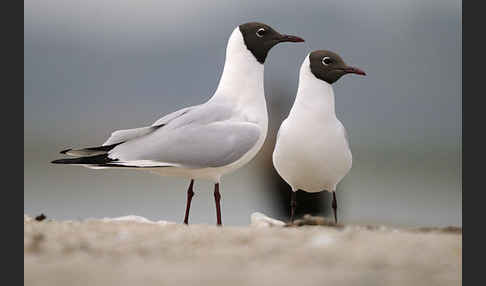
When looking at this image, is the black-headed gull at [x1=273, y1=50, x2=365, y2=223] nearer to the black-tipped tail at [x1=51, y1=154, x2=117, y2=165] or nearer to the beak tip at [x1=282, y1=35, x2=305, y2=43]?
the beak tip at [x1=282, y1=35, x2=305, y2=43]

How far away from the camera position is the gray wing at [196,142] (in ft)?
15.2

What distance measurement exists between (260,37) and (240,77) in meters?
0.28

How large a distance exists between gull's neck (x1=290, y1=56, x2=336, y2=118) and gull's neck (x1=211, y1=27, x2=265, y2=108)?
47 centimetres

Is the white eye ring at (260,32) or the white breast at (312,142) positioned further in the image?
the white breast at (312,142)

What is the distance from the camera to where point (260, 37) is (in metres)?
5.11

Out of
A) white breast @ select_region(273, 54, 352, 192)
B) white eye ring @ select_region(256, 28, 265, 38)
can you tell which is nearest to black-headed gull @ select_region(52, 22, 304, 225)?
white eye ring @ select_region(256, 28, 265, 38)

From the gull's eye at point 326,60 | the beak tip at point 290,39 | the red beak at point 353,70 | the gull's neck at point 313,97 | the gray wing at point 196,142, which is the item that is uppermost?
the beak tip at point 290,39

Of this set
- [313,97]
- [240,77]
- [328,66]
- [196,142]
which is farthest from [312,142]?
[196,142]

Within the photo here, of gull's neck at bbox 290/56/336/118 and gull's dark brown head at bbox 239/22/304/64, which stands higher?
gull's dark brown head at bbox 239/22/304/64

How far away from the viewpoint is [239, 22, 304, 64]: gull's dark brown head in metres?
5.11

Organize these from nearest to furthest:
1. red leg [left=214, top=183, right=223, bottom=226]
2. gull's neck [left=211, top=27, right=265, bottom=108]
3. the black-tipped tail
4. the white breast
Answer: the black-tipped tail, red leg [left=214, top=183, right=223, bottom=226], gull's neck [left=211, top=27, right=265, bottom=108], the white breast

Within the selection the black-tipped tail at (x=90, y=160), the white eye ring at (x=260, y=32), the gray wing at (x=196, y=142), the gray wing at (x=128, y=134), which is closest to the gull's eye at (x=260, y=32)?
the white eye ring at (x=260, y=32)

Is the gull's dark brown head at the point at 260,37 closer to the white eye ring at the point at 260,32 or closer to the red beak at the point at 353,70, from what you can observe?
the white eye ring at the point at 260,32

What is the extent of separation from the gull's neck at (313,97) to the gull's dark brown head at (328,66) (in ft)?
0.11
